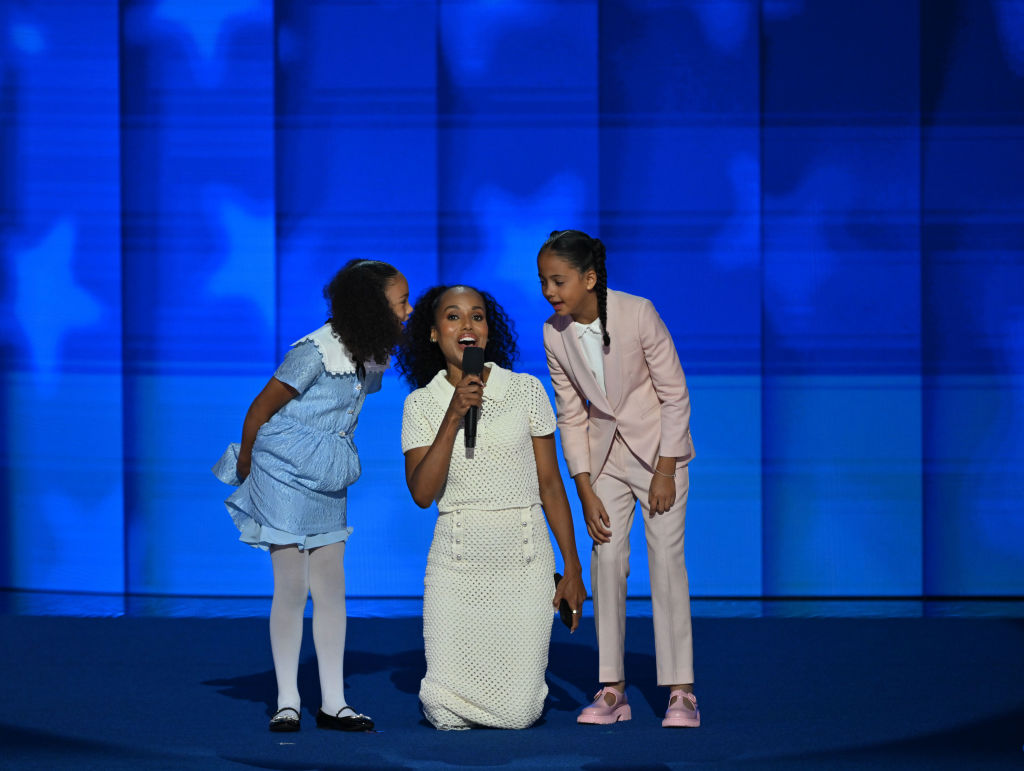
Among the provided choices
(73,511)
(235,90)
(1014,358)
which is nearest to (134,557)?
(73,511)

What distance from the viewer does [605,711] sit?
3.21m

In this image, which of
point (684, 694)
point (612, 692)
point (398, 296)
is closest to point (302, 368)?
point (398, 296)

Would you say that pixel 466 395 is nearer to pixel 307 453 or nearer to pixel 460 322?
pixel 460 322

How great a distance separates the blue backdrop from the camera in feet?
18.6

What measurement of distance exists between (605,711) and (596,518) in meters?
0.49

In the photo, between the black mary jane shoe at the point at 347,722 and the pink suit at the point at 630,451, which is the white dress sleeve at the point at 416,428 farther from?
the black mary jane shoe at the point at 347,722

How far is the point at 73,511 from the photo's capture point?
597 cm

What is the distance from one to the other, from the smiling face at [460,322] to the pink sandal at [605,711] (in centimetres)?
92

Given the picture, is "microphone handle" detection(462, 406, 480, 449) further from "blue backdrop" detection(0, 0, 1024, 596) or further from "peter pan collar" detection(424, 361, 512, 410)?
"blue backdrop" detection(0, 0, 1024, 596)

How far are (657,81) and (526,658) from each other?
3.37 meters

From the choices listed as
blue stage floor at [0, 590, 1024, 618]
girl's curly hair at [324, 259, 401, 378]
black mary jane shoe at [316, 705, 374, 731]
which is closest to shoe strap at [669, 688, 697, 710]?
black mary jane shoe at [316, 705, 374, 731]

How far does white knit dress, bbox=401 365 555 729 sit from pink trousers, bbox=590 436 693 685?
168 mm

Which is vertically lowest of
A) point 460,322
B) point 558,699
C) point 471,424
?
point 558,699

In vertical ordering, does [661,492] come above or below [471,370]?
below
